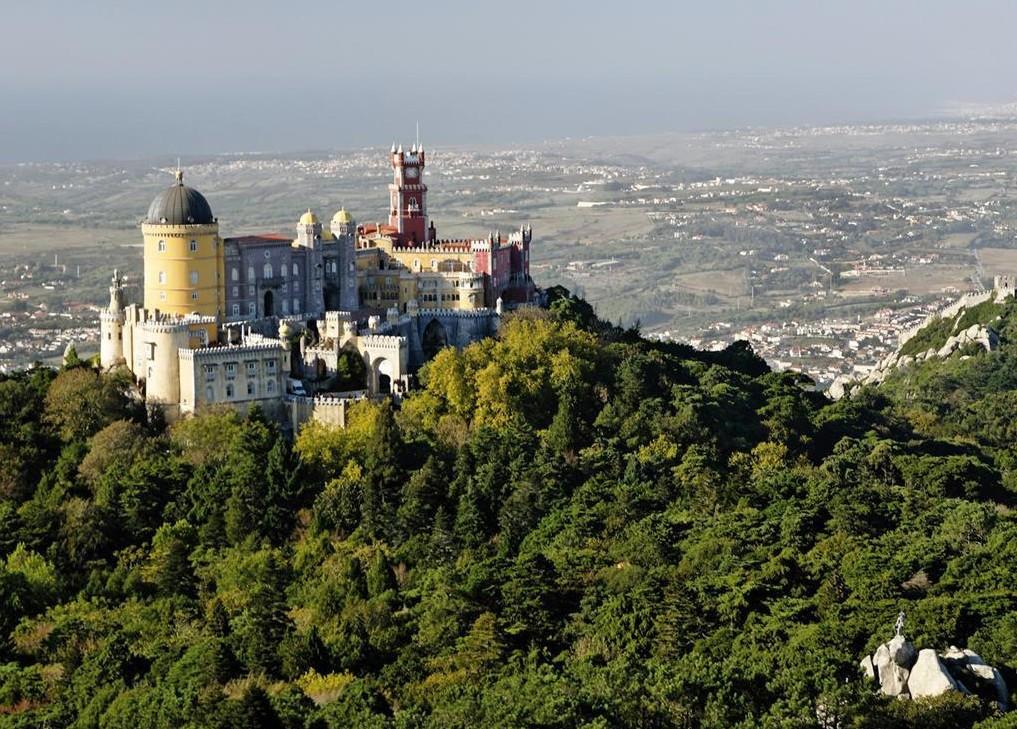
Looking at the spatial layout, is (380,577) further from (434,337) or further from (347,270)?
(347,270)

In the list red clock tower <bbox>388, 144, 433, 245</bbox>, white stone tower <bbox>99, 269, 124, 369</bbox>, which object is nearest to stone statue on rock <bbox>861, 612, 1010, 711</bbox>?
white stone tower <bbox>99, 269, 124, 369</bbox>

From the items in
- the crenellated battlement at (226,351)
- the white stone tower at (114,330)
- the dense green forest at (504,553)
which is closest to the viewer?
the dense green forest at (504,553)

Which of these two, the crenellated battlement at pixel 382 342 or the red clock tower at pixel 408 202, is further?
the red clock tower at pixel 408 202

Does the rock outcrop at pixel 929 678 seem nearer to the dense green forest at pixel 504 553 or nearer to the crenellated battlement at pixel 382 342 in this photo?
the dense green forest at pixel 504 553

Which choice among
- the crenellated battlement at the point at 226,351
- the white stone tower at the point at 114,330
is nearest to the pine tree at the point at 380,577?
the crenellated battlement at the point at 226,351

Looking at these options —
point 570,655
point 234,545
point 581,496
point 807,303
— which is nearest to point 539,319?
point 581,496

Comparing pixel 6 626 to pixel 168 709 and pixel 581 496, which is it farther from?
pixel 581 496

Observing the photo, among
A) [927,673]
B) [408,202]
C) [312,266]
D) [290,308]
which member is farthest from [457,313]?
[927,673]
